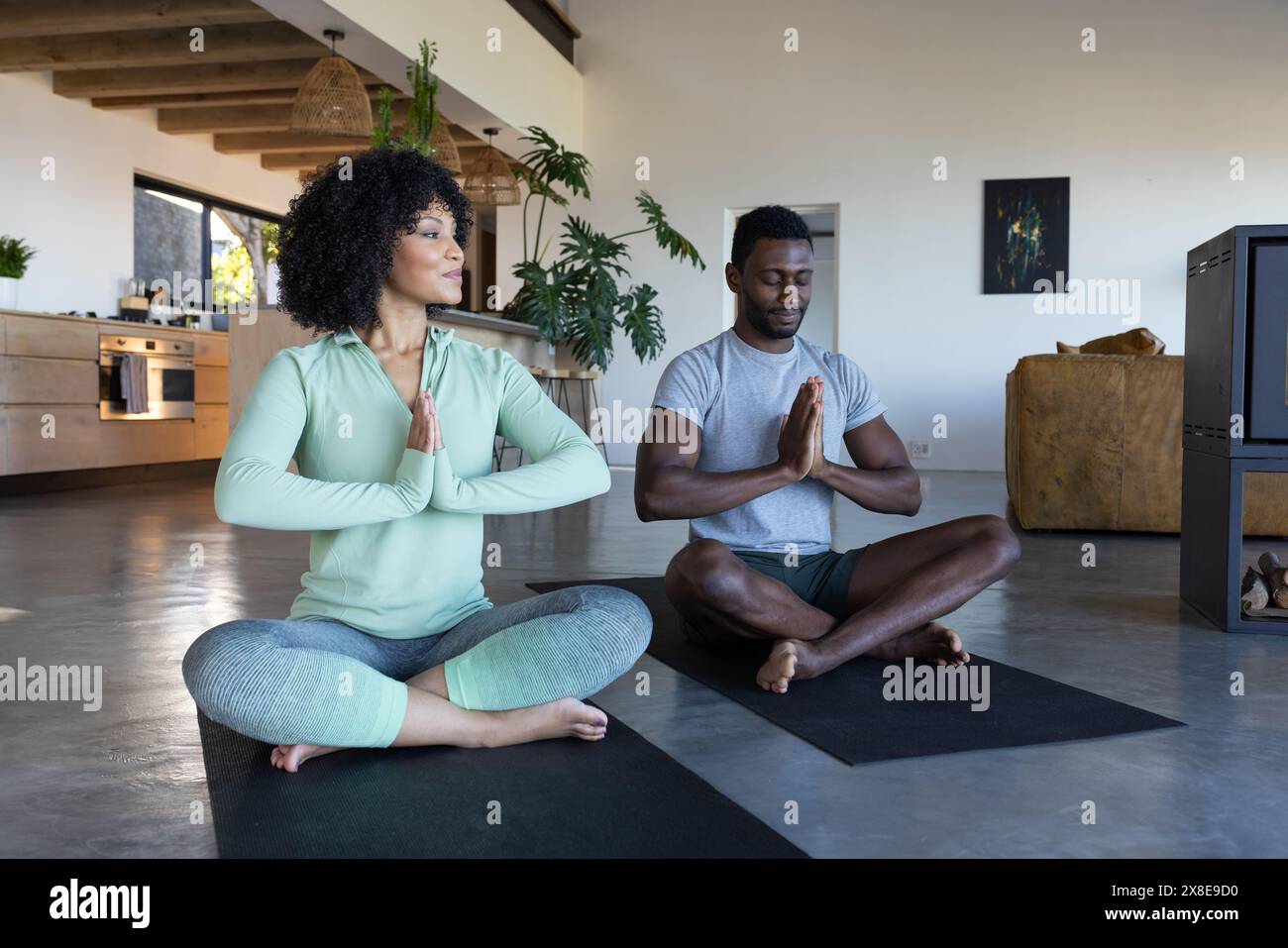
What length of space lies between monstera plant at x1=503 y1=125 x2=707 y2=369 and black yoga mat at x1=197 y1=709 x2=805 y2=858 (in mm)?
6351

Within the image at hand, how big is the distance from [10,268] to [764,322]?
5.63m

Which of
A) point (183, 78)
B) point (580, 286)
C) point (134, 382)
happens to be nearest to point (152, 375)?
point (134, 382)

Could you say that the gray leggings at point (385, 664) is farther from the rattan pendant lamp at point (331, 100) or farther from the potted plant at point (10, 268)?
the potted plant at point (10, 268)

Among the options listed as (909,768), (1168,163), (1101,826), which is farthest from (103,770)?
(1168,163)

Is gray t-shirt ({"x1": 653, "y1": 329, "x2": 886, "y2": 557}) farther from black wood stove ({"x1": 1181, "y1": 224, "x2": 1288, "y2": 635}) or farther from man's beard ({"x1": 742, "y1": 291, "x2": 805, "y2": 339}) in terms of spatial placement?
black wood stove ({"x1": 1181, "y1": 224, "x2": 1288, "y2": 635})

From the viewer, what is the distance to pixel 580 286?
8648 mm

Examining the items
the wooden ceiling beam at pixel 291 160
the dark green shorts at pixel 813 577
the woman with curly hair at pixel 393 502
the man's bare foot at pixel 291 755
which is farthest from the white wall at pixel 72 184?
the man's bare foot at pixel 291 755

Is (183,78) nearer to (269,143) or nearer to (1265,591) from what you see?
(269,143)

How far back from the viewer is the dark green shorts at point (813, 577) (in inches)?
96.6

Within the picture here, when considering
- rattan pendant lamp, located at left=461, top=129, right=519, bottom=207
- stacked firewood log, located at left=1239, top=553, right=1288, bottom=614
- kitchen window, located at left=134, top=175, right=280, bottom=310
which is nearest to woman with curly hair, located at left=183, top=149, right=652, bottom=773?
stacked firewood log, located at left=1239, top=553, right=1288, bottom=614

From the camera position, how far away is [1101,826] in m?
1.54

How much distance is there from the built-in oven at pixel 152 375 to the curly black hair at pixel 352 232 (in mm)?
5739

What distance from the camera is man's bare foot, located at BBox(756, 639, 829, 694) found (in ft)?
7.26

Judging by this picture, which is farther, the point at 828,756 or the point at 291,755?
the point at 828,756
